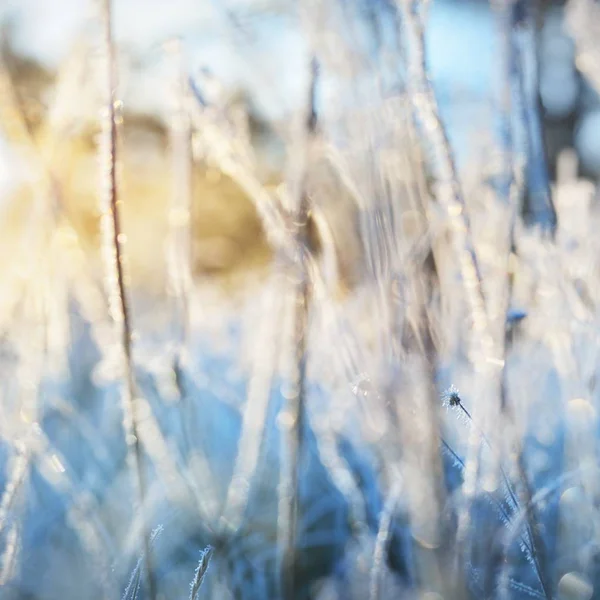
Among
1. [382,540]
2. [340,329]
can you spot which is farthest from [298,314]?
[382,540]

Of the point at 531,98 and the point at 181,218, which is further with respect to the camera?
the point at 181,218

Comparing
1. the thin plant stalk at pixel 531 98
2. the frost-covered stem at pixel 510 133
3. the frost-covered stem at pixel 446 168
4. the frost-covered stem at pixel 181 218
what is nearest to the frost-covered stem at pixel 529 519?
the frost-covered stem at pixel 510 133

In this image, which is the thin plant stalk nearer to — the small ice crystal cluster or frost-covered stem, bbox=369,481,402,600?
the small ice crystal cluster

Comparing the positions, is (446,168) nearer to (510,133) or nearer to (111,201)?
(510,133)

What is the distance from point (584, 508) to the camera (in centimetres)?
100

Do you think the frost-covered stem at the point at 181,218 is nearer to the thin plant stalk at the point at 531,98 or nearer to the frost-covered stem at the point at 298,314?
the frost-covered stem at the point at 298,314

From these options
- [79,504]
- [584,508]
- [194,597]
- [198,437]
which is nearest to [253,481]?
[198,437]

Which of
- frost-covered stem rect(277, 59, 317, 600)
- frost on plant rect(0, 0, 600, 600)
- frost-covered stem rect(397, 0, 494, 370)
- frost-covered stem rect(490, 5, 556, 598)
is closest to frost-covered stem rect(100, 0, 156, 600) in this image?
frost on plant rect(0, 0, 600, 600)

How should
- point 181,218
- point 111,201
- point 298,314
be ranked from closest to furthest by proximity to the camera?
point 111,201 < point 298,314 < point 181,218

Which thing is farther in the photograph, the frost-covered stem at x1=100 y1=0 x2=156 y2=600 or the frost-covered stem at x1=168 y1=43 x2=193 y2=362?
the frost-covered stem at x1=168 y1=43 x2=193 y2=362

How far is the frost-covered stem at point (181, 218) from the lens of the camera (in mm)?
843

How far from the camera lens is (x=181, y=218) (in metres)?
0.93

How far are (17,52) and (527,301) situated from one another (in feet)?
10.3

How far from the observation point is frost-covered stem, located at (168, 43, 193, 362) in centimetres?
84
